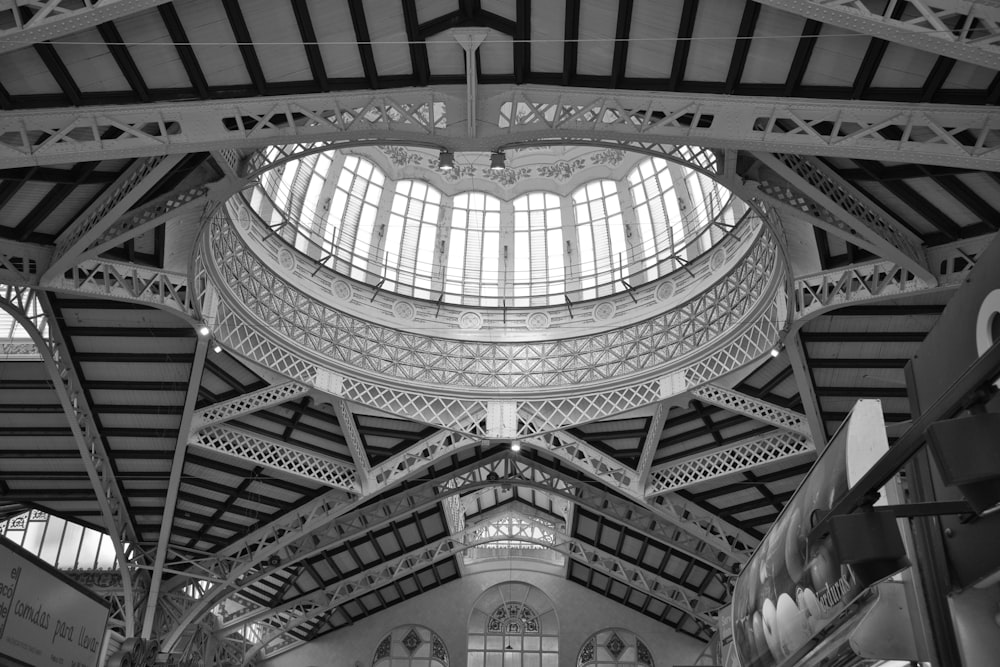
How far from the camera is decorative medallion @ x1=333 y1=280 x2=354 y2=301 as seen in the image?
1092 inches

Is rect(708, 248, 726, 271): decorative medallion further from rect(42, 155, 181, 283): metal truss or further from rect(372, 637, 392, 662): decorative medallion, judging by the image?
rect(372, 637, 392, 662): decorative medallion

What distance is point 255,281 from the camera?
79.1 feet

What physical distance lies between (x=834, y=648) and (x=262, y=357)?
66.0 feet

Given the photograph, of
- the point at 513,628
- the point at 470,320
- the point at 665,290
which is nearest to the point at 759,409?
the point at 665,290

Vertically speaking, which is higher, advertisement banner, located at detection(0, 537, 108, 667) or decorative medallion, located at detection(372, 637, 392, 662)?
decorative medallion, located at detection(372, 637, 392, 662)

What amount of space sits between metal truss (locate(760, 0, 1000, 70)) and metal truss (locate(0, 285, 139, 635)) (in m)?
17.2

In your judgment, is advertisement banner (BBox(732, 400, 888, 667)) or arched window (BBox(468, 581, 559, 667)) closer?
advertisement banner (BBox(732, 400, 888, 667))

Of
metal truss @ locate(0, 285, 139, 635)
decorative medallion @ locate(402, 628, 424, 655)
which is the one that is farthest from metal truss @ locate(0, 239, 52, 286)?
decorative medallion @ locate(402, 628, 424, 655)

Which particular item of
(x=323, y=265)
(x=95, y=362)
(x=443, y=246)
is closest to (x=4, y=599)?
(x=95, y=362)

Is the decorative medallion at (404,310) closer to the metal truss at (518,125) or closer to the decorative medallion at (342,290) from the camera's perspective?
the decorative medallion at (342,290)

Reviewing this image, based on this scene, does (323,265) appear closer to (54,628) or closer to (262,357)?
(262,357)

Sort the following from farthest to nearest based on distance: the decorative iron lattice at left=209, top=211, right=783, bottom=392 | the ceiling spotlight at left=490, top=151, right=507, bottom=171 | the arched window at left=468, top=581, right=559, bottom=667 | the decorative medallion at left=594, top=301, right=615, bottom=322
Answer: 1. the arched window at left=468, top=581, right=559, bottom=667
2. the decorative medallion at left=594, top=301, right=615, bottom=322
3. the decorative iron lattice at left=209, top=211, right=783, bottom=392
4. the ceiling spotlight at left=490, top=151, right=507, bottom=171

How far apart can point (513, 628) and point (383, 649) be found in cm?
656

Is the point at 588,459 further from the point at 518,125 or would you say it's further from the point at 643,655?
the point at 643,655
